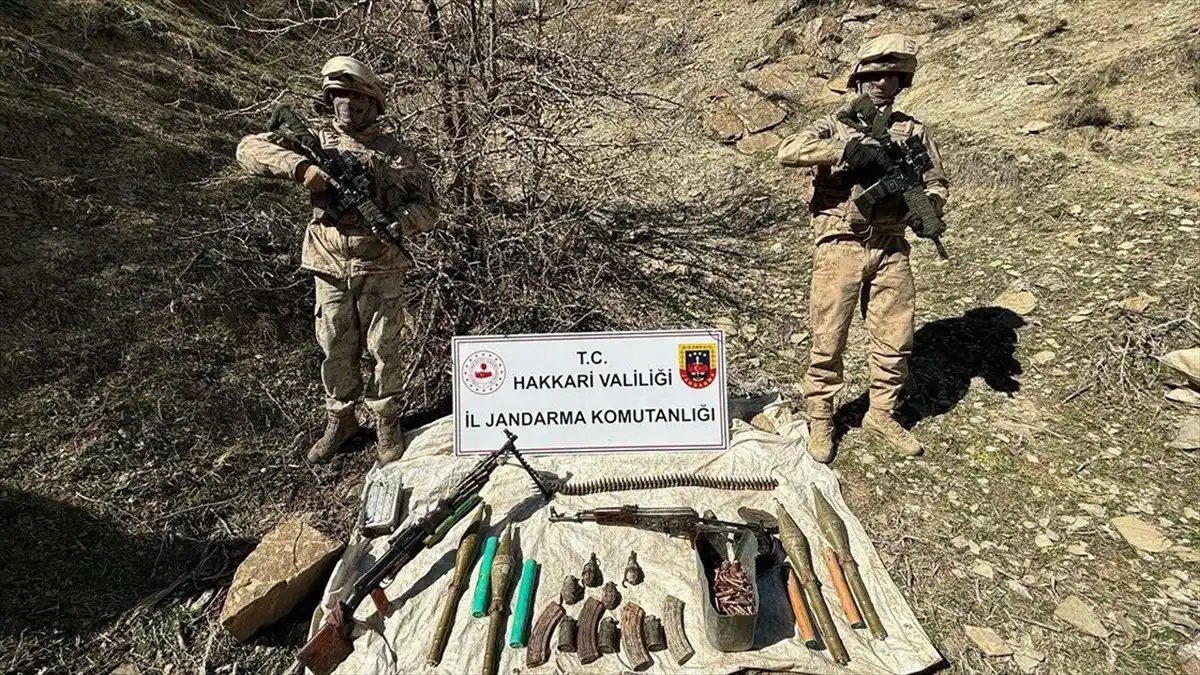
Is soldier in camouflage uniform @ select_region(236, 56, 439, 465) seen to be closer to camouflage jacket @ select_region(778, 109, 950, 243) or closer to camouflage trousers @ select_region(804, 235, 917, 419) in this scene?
camouflage jacket @ select_region(778, 109, 950, 243)

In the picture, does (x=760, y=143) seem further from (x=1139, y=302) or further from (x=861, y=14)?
(x=1139, y=302)

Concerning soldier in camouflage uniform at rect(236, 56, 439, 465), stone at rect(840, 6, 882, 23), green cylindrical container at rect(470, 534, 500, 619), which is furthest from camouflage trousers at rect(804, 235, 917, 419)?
stone at rect(840, 6, 882, 23)

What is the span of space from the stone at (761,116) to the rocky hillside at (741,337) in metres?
0.41

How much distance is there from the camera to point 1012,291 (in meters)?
5.15

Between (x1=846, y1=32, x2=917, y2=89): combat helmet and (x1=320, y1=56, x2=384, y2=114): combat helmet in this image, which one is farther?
(x1=846, y1=32, x2=917, y2=89): combat helmet

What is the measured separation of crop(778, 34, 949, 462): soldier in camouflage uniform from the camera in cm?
331

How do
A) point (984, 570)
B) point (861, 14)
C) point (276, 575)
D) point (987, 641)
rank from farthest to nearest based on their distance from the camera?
point (861, 14), point (984, 570), point (276, 575), point (987, 641)

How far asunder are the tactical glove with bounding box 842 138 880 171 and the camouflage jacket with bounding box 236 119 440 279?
95.3 inches

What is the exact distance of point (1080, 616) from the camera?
9.52 feet

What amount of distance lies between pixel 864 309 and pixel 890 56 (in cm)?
153

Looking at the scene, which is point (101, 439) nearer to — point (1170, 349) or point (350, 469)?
point (350, 469)

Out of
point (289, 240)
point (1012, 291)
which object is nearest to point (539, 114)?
point (289, 240)

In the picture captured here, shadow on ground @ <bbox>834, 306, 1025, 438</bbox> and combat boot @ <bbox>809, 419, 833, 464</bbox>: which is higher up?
shadow on ground @ <bbox>834, 306, 1025, 438</bbox>

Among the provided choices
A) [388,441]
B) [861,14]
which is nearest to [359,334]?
[388,441]
